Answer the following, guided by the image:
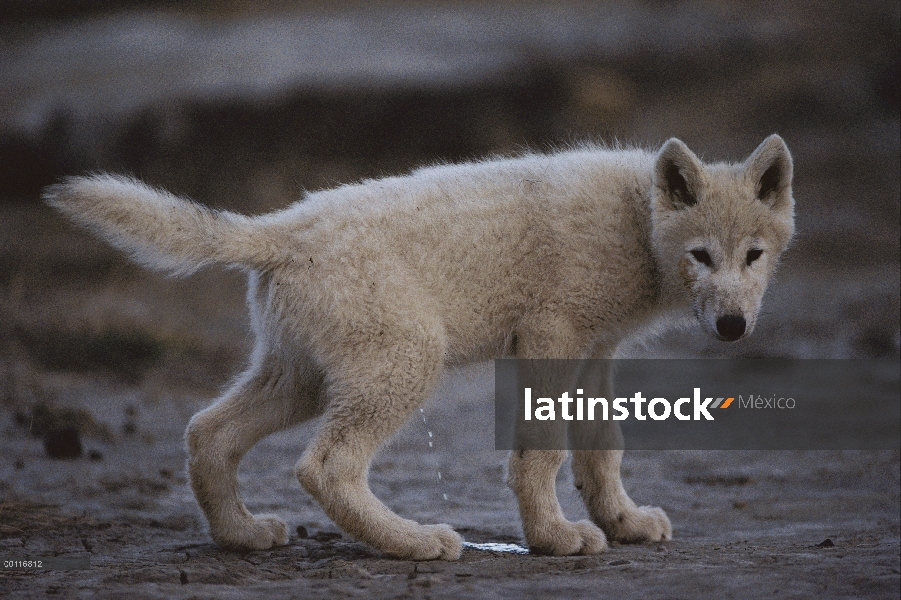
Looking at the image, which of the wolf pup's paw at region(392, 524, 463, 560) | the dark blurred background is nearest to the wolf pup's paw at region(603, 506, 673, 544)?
the wolf pup's paw at region(392, 524, 463, 560)

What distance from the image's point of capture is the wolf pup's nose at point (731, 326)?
4629 millimetres

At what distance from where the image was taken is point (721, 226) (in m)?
4.80

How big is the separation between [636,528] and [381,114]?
286 inches

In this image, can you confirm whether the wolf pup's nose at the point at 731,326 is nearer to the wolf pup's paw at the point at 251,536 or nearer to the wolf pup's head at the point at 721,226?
the wolf pup's head at the point at 721,226

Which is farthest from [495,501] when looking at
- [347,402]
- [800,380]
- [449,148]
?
[449,148]

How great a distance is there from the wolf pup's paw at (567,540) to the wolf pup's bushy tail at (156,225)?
1874 millimetres

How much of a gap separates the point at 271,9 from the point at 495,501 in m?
6.36

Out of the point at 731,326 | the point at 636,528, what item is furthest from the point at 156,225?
the point at 636,528

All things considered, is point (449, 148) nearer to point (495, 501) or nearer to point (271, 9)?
point (271, 9)

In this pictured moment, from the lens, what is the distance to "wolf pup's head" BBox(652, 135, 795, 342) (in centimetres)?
473

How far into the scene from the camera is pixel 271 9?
10.5m

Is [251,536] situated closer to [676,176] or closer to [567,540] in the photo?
[567,540]

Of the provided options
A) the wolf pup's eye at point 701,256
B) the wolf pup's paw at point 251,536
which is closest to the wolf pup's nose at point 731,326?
the wolf pup's eye at point 701,256

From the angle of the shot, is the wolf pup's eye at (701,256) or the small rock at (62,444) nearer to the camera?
the wolf pup's eye at (701,256)
